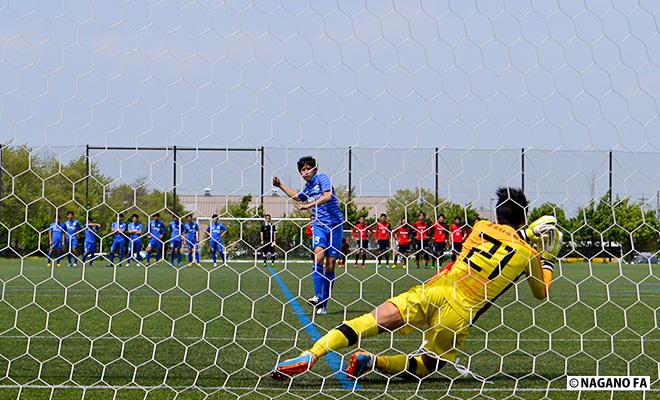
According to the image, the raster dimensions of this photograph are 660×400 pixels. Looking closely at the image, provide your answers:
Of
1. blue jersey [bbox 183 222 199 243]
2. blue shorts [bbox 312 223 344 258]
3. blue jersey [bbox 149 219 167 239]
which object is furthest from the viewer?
blue jersey [bbox 183 222 199 243]

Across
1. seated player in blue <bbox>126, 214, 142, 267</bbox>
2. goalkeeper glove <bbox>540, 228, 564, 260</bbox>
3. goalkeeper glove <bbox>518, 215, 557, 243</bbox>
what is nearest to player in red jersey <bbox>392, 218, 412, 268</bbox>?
goalkeeper glove <bbox>518, 215, 557, 243</bbox>

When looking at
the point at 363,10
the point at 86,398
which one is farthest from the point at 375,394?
the point at 363,10

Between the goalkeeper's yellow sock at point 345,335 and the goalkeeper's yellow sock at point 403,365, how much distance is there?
0.21 meters

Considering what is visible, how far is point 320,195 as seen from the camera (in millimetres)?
6680

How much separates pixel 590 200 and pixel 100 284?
9781mm

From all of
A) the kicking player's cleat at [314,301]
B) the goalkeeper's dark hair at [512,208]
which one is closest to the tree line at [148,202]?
the goalkeeper's dark hair at [512,208]

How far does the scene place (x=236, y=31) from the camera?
4656mm

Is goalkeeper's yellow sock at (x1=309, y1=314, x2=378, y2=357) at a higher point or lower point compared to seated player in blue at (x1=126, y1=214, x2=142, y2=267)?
lower

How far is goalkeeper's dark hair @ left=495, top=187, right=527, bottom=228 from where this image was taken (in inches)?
182

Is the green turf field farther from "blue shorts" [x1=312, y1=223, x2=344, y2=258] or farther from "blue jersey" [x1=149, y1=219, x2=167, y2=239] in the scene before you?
"blue jersey" [x1=149, y1=219, x2=167, y2=239]

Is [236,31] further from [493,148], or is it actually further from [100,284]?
[100,284]

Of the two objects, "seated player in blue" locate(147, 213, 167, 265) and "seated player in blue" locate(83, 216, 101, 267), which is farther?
"seated player in blue" locate(83, 216, 101, 267)

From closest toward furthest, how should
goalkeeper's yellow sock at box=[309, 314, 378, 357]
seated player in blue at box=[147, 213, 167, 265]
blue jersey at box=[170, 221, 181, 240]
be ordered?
goalkeeper's yellow sock at box=[309, 314, 378, 357], blue jersey at box=[170, 221, 181, 240], seated player in blue at box=[147, 213, 167, 265]

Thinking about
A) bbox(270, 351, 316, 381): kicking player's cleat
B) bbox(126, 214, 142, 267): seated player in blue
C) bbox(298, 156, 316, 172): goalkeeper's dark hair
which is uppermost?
bbox(298, 156, 316, 172): goalkeeper's dark hair
